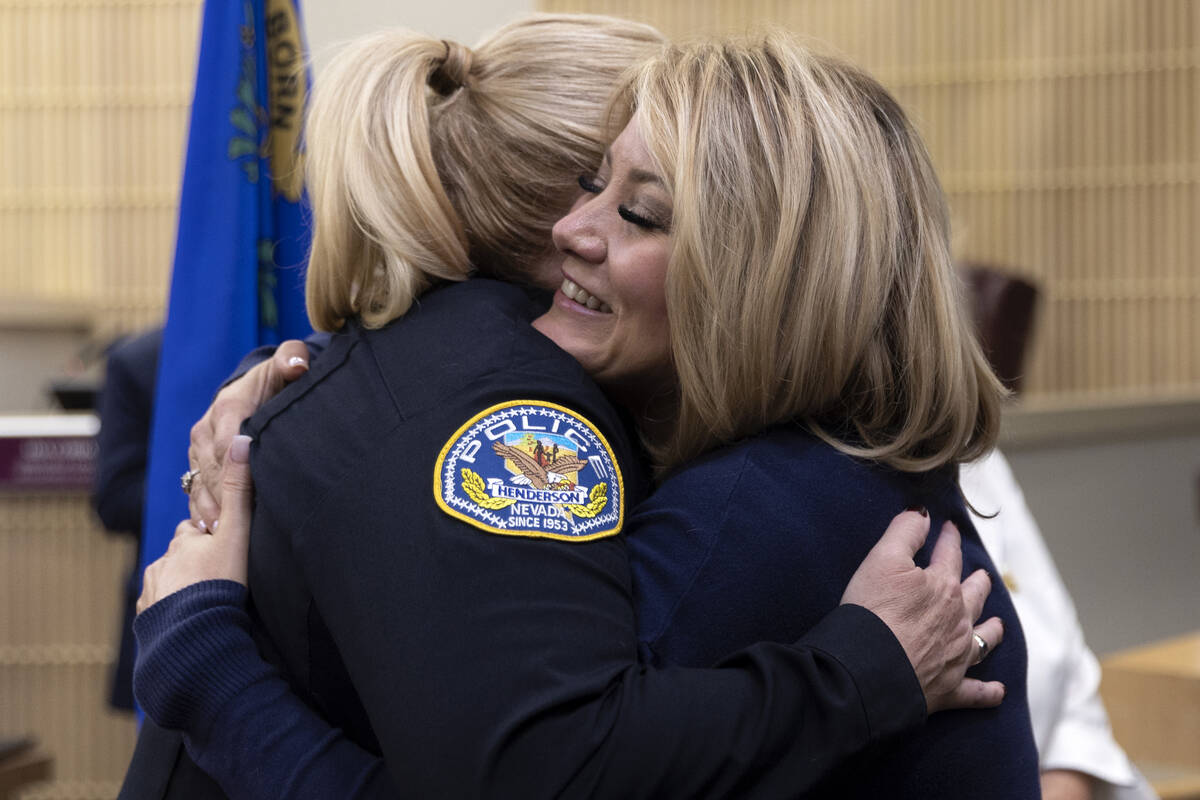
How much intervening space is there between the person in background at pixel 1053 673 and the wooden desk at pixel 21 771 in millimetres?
1560

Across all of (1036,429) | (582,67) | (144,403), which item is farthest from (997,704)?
(1036,429)

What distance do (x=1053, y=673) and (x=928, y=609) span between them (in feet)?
2.47

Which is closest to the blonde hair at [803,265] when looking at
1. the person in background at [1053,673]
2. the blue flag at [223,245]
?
the person in background at [1053,673]

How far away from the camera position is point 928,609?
1.10 m

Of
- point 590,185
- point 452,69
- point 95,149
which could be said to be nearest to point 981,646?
point 590,185

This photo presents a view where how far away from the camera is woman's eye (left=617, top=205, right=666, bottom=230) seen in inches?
47.4

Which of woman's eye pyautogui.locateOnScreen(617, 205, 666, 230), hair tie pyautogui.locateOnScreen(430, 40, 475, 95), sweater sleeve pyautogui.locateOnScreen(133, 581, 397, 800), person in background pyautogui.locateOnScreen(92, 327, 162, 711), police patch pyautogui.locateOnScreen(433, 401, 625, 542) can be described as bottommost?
person in background pyautogui.locateOnScreen(92, 327, 162, 711)

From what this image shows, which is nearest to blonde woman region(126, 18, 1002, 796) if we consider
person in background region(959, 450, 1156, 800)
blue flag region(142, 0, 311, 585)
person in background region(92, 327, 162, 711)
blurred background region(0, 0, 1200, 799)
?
blue flag region(142, 0, 311, 585)

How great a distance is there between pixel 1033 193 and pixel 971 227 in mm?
245

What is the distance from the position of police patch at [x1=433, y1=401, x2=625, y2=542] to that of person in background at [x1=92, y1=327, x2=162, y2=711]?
2068mm

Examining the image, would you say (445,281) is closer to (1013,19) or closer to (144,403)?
(144,403)

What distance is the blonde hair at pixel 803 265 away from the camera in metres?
1.14

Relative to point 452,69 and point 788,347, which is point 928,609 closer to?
point 788,347

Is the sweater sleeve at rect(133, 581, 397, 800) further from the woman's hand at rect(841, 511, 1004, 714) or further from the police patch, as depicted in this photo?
the woman's hand at rect(841, 511, 1004, 714)
